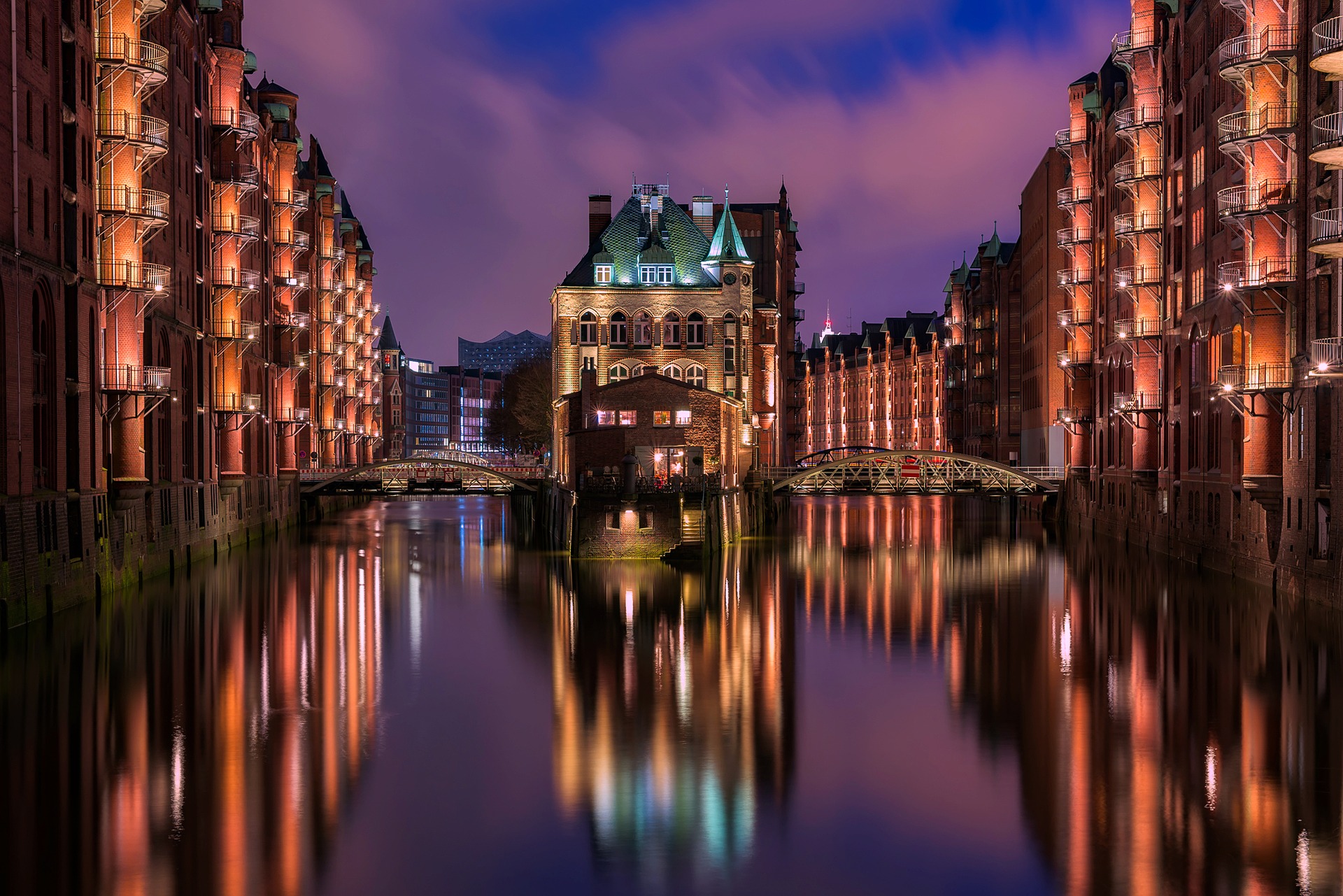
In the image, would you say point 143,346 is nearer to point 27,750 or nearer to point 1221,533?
point 27,750

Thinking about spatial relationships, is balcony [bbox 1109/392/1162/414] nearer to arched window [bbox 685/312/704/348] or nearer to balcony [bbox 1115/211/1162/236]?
balcony [bbox 1115/211/1162/236]

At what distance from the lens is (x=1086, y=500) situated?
78062 mm

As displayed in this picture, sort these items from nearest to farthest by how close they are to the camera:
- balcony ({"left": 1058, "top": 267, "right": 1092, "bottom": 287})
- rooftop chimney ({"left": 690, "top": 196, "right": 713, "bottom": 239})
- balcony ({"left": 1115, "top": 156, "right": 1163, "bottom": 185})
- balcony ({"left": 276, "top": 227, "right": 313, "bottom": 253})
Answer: balcony ({"left": 1115, "top": 156, "right": 1163, "bottom": 185})
balcony ({"left": 1058, "top": 267, "right": 1092, "bottom": 287})
balcony ({"left": 276, "top": 227, "right": 313, "bottom": 253})
rooftop chimney ({"left": 690, "top": 196, "right": 713, "bottom": 239})

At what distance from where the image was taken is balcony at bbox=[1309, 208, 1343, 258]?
36375 mm

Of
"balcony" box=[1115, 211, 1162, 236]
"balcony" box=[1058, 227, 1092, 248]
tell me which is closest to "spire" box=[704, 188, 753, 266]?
"balcony" box=[1058, 227, 1092, 248]

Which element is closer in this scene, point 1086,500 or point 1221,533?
point 1221,533

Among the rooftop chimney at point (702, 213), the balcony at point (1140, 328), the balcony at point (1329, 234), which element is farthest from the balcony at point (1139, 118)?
the rooftop chimney at point (702, 213)

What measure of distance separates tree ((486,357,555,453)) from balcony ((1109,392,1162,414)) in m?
53.3

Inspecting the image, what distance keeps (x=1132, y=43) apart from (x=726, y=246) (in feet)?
87.4

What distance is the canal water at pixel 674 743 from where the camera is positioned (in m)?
19.1

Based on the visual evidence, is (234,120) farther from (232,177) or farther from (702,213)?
(702,213)

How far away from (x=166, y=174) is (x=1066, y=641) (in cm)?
3743

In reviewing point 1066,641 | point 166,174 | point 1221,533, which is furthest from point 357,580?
point 1221,533

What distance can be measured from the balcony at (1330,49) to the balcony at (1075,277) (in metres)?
38.5
